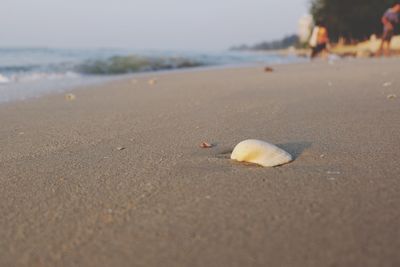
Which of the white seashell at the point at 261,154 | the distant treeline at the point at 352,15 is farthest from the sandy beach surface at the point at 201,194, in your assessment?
the distant treeline at the point at 352,15

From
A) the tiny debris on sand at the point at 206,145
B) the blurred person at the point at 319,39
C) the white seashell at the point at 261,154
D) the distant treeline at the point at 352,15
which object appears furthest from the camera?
the distant treeline at the point at 352,15

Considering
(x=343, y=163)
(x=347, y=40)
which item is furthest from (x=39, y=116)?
(x=347, y=40)

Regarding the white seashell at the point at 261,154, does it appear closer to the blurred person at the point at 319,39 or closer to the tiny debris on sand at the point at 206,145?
the tiny debris on sand at the point at 206,145

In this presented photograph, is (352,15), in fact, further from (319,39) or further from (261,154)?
(261,154)

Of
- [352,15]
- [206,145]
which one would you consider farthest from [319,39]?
[352,15]

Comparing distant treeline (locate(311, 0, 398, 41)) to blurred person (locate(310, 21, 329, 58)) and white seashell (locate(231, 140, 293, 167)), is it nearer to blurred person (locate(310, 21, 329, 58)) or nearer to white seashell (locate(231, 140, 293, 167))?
blurred person (locate(310, 21, 329, 58))

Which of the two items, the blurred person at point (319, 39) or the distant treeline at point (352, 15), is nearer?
the blurred person at point (319, 39)
